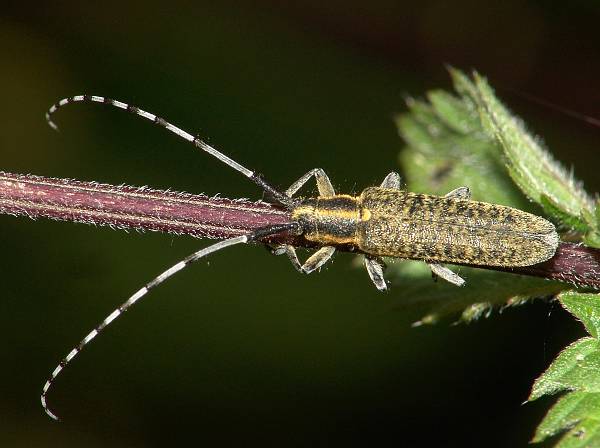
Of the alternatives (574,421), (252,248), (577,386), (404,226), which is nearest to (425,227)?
(404,226)

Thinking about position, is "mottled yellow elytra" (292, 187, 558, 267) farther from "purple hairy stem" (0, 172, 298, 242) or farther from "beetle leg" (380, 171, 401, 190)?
"purple hairy stem" (0, 172, 298, 242)

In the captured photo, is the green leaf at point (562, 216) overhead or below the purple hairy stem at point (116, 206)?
below

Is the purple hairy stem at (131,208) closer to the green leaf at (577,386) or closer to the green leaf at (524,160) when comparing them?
the green leaf at (577,386)

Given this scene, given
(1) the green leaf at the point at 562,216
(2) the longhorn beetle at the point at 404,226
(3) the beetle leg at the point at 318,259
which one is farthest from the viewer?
(3) the beetle leg at the point at 318,259

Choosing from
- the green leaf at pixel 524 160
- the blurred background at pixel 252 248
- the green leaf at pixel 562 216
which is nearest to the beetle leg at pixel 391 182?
the green leaf at pixel 524 160

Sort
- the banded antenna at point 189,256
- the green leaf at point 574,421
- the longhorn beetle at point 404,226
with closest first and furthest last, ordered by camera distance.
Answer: the green leaf at point 574,421 < the banded antenna at point 189,256 < the longhorn beetle at point 404,226

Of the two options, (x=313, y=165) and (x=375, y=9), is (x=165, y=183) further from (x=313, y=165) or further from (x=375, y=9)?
(x=375, y=9)

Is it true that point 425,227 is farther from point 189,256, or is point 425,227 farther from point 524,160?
point 189,256
